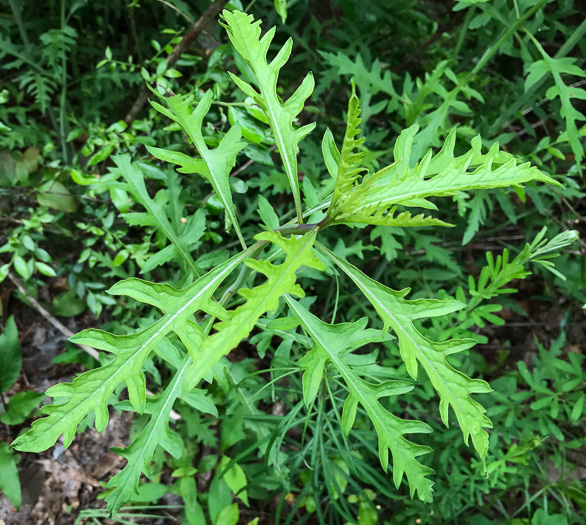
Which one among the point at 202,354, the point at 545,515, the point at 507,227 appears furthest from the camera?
the point at 507,227

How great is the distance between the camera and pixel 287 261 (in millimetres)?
828

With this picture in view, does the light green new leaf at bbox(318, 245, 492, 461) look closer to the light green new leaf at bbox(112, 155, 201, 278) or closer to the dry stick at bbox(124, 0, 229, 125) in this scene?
the light green new leaf at bbox(112, 155, 201, 278)

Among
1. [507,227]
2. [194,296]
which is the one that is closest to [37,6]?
[194,296]

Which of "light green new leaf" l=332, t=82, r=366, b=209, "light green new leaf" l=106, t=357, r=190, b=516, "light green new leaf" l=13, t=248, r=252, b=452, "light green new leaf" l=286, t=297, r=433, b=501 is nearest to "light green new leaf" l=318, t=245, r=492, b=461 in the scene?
"light green new leaf" l=286, t=297, r=433, b=501

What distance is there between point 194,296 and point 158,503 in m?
1.60

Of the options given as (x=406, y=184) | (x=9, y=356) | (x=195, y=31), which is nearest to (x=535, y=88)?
(x=406, y=184)

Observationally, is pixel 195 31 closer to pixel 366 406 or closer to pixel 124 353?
pixel 124 353

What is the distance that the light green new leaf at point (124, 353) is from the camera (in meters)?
0.88

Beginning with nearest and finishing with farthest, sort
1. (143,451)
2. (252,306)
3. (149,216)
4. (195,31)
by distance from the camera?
(252,306), (143,451), (149,216), (195,31)

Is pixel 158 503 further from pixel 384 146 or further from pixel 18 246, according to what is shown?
pixel 384 146

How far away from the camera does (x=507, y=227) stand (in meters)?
2.38

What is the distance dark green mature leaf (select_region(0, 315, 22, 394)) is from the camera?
184 centimetres

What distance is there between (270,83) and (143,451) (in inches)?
37.4

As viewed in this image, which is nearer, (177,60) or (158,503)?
(177,60)
